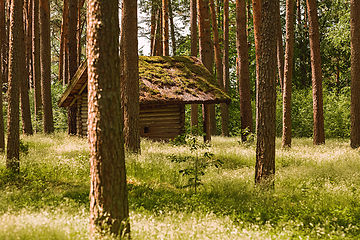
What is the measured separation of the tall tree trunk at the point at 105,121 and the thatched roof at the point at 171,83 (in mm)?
9532

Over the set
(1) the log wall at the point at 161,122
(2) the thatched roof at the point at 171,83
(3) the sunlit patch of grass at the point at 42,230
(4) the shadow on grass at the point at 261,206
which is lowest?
(4) the shadow on grass at the point at 261,206

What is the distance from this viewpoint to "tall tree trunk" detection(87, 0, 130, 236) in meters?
3.77

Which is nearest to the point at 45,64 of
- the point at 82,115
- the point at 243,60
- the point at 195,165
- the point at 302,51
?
the point at 82,115

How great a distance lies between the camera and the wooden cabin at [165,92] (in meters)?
14.3

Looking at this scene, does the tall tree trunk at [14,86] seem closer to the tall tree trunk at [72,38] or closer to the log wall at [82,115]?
the tall tree trunk at [72,38]

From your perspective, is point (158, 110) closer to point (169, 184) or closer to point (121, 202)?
point (169, 184)

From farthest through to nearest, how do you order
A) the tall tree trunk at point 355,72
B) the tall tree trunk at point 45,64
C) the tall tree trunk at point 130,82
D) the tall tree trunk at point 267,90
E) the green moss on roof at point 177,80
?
the tall tree trunk at point 45,64 < the green moss on roof at point 177,80 < the tall tree trunk at point 355,72 < the tall tree trunk at point 130,82 < the tall tree trunk at point 267,90

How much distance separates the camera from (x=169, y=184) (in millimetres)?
8211

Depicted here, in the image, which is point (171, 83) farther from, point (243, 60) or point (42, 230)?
point (42, 230)

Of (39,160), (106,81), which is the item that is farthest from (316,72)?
(106,81)

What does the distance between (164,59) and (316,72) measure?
7406 millimetres

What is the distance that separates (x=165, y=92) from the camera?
1452cm

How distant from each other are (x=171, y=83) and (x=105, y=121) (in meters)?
11.6

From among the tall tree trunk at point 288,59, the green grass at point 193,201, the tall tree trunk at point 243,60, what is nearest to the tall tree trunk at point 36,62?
the green grass at point 193,201
